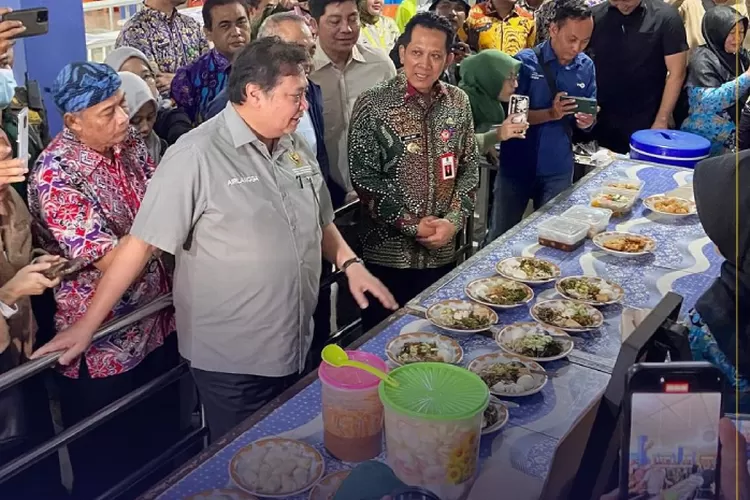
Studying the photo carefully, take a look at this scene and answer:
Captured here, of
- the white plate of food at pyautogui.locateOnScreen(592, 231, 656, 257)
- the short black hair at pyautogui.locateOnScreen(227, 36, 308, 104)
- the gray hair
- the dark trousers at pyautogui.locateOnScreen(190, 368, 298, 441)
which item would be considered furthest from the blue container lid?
the dark trousers at pyautogui.locateOnScreen(190, 368, 298, 441)

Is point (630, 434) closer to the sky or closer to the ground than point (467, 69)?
closer to the ground

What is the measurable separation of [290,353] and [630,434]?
45.0 inches

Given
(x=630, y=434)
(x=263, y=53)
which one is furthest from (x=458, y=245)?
(x=630, y=434)

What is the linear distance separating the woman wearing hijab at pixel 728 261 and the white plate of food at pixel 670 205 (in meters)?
1.26

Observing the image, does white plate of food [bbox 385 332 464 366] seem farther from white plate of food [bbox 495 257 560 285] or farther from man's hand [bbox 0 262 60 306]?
man's hand [bbox 0 262 60 306]

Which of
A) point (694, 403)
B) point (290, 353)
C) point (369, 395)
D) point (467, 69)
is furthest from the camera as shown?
point (467, 69)

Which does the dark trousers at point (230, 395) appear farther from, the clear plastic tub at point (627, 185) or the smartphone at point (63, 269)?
the clear plastic tub at point (627, 185)

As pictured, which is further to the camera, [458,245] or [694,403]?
[458,245]

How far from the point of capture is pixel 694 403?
4.01ft

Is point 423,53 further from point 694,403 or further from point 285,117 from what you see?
point 694,403

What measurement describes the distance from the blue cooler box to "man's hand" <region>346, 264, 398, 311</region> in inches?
87.3

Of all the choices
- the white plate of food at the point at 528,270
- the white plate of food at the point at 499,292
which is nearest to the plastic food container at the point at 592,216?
the white plate of food at the point at 528,270

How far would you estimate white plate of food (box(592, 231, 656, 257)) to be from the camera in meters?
2.67

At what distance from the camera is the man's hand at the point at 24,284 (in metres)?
2.01
